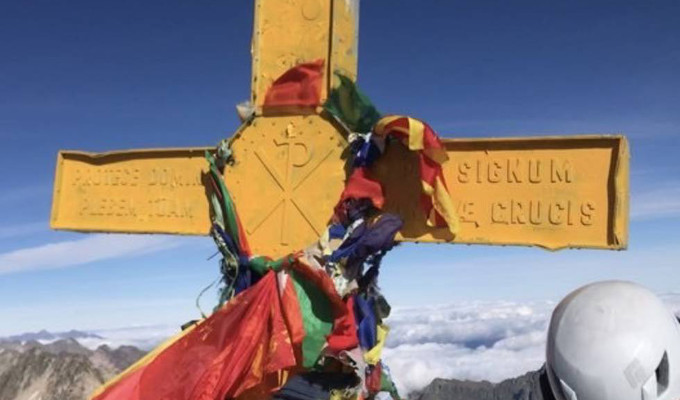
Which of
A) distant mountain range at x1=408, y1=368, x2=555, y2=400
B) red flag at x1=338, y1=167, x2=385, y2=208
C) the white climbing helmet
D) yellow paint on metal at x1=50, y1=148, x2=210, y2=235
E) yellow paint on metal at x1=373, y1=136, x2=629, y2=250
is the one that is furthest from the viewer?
distant mountain range at x1=408, y1=368, x2=555, y2=400

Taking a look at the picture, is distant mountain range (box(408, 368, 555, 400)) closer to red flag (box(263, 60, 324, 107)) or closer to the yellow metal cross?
the yellow metal cross

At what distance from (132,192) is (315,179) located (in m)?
1.59

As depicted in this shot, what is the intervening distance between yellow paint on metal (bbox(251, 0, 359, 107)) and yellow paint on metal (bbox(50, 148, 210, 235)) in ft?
2.57

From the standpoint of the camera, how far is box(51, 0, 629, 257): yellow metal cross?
4727 mm

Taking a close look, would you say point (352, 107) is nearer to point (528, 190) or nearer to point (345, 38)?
point (345, 38)

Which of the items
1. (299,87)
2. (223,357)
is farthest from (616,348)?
(299,87)

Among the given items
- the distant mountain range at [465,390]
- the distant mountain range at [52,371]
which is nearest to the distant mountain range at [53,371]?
the distant mountain range at [52,371]

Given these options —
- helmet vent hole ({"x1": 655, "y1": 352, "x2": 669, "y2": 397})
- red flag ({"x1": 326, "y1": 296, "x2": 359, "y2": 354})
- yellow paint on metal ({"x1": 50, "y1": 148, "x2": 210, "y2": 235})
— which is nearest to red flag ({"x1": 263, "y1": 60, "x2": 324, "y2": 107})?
yellow paint on metal ({"x1": 50, "y1": 148, "x2": 210, "y2": 235})

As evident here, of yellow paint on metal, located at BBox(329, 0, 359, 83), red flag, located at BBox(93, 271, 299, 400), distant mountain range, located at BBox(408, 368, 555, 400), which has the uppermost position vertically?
yellow paint on metal, located at BBox(329, 0, 359, 83)

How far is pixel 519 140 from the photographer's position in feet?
16.1

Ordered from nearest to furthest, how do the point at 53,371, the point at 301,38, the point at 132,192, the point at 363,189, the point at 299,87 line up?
1. the point at 363,189
2. the point at 299,87
3. the point at 301,38
4. the point at 132,192
5. the point at 53,371

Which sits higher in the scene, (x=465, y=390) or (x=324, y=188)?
(x=324, y=188)

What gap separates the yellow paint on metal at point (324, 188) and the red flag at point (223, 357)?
508 millimetres

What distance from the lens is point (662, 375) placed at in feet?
10.3
